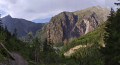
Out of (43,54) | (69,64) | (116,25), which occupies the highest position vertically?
(116,25)

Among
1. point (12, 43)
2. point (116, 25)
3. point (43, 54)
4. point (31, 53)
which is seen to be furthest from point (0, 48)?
point (43, 54)

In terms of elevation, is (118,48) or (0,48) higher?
(118,48)

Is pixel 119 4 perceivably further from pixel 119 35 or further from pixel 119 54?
pixel 119 54

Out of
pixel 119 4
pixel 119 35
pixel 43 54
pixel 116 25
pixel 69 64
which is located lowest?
pixel 69 64

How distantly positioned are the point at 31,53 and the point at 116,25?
201 ft

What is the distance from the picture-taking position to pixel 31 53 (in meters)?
73.9

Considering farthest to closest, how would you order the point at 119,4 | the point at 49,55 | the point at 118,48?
the point at 49,55 < the point at 119,4 < the point at 118,48

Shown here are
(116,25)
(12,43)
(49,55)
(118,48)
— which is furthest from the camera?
(49,55)

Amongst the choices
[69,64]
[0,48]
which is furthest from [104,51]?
[69,64]

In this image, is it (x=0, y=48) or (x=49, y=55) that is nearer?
(x=0, y=48)

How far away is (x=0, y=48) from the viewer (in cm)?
3831

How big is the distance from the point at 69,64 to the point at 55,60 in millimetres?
13523

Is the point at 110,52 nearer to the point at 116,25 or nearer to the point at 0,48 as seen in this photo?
the point at 116,25

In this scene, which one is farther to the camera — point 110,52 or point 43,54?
point 43,54
